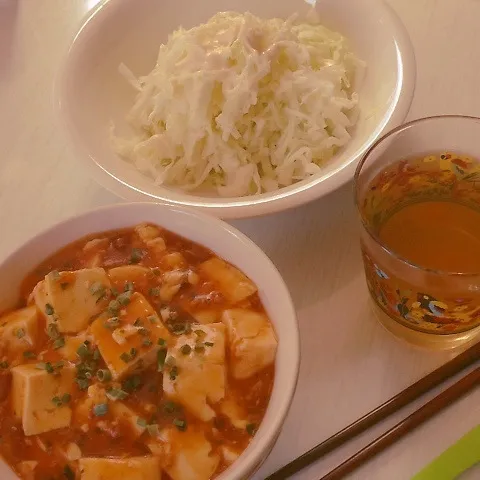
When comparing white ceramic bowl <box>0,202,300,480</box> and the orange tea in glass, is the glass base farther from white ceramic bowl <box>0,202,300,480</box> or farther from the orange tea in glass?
white ceramic bowl <box>0,202,300,480</box>

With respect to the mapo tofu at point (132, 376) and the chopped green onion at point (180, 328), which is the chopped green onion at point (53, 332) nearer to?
the mapo tofu at point (132, 376)

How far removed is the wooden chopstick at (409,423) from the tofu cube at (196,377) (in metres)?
0.23

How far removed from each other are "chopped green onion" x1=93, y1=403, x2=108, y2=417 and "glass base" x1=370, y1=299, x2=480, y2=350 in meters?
0.49

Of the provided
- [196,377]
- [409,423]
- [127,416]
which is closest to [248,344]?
[196,377]

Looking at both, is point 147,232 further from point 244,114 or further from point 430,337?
point 430,337

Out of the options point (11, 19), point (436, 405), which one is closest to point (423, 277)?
point (436, 405)

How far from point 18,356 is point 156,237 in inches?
11.0

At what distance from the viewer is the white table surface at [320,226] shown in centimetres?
99

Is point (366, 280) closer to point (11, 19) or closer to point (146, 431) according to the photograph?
point (146, 431)

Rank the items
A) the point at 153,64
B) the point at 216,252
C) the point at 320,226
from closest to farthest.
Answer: the point at 216,252 < the point at 320,226 < the point at 153,64

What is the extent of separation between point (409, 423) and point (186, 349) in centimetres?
37

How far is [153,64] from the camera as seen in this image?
1.52 m

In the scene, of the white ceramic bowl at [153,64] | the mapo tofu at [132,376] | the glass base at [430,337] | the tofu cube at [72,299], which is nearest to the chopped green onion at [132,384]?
the mapo tofu at [132,376]

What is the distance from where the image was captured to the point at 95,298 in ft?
3.06
